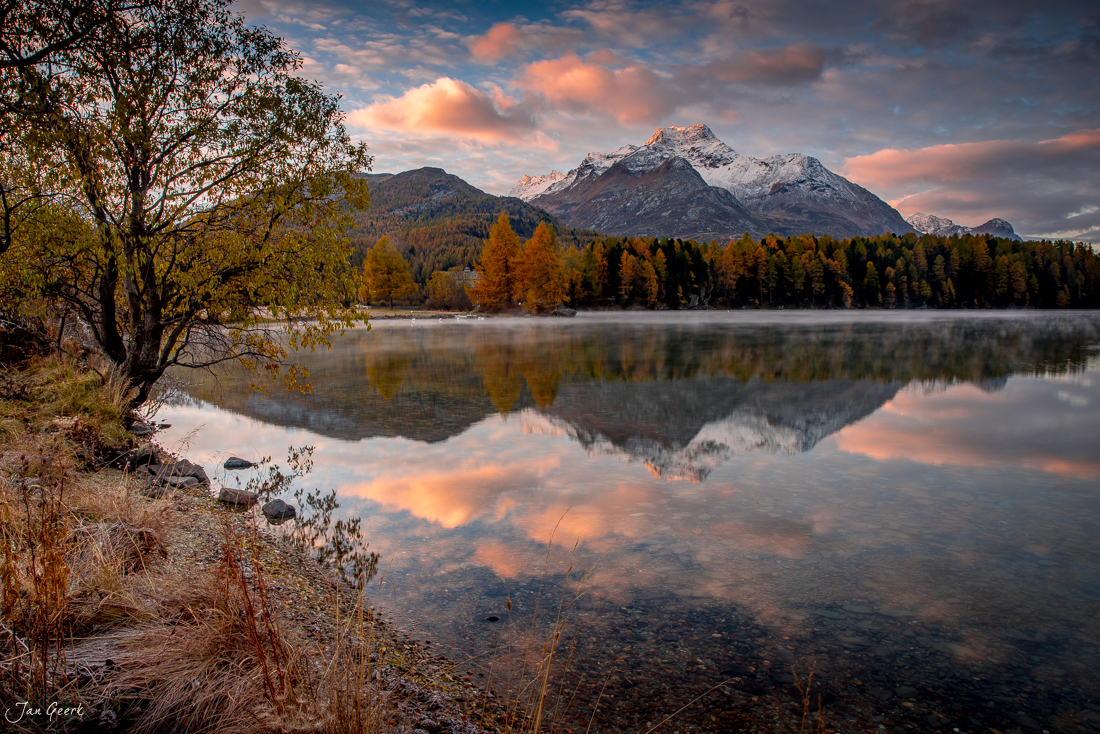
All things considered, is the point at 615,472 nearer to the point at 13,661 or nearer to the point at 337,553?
the point at 337,553

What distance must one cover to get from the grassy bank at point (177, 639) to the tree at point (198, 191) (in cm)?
425

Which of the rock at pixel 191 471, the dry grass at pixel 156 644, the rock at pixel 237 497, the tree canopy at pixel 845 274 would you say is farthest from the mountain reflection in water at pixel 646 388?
the tree canopy at pixel 845 274

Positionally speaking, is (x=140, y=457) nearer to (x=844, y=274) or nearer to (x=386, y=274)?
(x=386, y=274)

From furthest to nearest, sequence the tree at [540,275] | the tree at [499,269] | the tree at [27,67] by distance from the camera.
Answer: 1. the tree at [499,269]
2. the tree at [540,275]
3. the tree at [27,67]

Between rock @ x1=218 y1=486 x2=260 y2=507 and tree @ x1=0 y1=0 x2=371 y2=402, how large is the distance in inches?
96.3

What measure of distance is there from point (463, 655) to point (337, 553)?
2.71 m

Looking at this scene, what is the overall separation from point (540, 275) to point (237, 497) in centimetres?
7537

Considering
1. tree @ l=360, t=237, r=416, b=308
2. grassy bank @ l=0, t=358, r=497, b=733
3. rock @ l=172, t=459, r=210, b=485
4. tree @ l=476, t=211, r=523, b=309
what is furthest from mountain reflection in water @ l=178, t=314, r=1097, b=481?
tree @ l=360, t=237, r=416, b=308

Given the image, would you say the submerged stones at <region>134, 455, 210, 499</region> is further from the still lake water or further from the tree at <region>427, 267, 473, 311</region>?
the tree at <region>427, 267, 473, 311</region>

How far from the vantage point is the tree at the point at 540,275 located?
267 feet

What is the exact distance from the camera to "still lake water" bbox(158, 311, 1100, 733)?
14.1ft

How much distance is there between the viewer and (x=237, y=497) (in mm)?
8297

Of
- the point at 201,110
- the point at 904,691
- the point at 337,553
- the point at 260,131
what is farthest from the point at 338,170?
the point at 904,691
